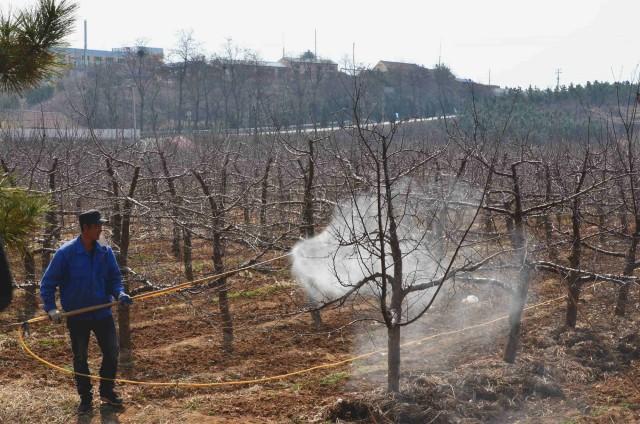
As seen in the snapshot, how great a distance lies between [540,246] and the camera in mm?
6043

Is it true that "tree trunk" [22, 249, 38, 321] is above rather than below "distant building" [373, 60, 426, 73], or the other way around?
below

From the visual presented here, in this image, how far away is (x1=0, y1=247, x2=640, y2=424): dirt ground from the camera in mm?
5500

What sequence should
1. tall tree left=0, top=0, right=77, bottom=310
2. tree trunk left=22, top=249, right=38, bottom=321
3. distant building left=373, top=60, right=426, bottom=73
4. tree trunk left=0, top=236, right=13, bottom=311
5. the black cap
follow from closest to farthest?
tree trunk left=0, top=236, right=13, bottom=311 → tall tree left=0, top=0, right=77, bottom=310 → the black cap → tree trunk left=22, top=249, right=38, bottom=321 → distant building left=373, top=60, right=426, bottom=73

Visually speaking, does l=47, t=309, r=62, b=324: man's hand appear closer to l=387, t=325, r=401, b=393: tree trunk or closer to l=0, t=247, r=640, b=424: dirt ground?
l=0, t=247, r=640, b=424: dirt ground

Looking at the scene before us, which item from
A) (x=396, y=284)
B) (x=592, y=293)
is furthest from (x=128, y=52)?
(x=396, y=284)

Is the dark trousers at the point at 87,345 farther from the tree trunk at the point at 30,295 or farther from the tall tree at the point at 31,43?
the tree trunk at the point at 30,295

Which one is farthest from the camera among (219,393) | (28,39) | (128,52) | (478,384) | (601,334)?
(128,52)

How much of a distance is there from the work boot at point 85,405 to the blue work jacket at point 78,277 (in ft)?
2.28

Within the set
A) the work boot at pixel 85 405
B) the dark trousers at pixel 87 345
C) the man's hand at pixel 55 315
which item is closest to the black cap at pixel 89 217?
the man's hand at pixel 55 315

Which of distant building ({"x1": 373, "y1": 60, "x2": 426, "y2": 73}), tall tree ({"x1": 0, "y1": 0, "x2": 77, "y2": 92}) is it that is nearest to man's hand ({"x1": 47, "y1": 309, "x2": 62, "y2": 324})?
tall tree ({"x1": 0, "y1": 0, "x2": 77, "y2": 92})

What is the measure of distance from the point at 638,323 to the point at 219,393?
4.99m

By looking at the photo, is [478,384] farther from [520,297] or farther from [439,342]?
[439,342]

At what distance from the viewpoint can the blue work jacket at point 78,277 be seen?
208 inches

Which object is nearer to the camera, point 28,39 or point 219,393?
point 28,39
